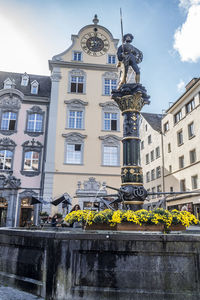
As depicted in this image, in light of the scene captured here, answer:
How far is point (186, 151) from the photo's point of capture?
29.9m

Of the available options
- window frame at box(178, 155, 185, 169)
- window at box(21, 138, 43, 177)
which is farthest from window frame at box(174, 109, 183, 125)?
window at box(21, 138, 43, 177)

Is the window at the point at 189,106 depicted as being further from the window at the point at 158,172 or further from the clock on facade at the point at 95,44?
the clock on facade at the point at 95,44

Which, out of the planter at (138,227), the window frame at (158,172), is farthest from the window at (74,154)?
the planter at (138,227)

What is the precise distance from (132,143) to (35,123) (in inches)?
766

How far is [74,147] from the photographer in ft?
83.8

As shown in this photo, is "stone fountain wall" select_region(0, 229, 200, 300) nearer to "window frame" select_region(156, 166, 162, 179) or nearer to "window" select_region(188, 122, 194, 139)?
"window" select_region(188, 122, 194, 139)

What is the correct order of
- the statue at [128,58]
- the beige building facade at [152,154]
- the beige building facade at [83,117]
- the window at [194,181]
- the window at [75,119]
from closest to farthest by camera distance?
the statue at [128,58] → the beige building facade at [83,117] → the window at [75,119] → the window at [194,181] → the beige building facade at [152,154]

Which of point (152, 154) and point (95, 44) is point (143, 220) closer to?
point (95, 44)

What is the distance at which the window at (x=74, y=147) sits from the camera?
82.5 ft

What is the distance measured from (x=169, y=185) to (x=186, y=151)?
20.5ft

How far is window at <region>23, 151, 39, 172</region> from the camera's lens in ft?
82.6

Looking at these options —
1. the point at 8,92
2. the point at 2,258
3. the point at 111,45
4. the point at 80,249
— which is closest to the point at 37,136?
the point at 8,92

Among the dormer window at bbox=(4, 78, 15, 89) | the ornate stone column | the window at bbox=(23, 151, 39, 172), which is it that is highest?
the dormer window at bbox=(4, 78, 15, 89)

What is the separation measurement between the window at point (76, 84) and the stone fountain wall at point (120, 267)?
77.4 ft
